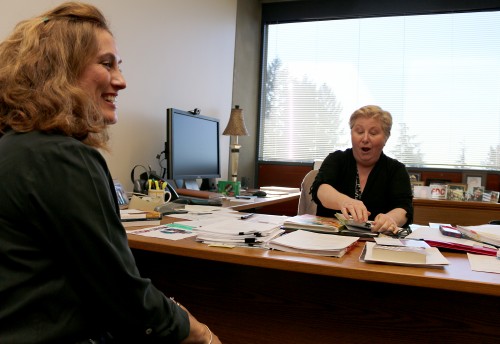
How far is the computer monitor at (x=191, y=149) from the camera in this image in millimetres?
2584

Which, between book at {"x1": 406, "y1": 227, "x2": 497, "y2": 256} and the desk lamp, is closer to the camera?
book at {"x1": 406, "y1": 227, "x2": 497, "y2": 256}

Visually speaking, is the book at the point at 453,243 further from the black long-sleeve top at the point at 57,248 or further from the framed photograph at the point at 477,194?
the framed photograph at the point at 477,194

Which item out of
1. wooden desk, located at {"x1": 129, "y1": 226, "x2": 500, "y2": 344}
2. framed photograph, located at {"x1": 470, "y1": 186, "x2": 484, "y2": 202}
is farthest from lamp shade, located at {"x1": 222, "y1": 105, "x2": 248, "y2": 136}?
wooden desk, located at {"x1": 129, "y1": 226, "x2": 500, "y2": 344}

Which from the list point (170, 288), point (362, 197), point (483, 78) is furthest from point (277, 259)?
point (483, 78)

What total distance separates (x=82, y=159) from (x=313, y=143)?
397 cm

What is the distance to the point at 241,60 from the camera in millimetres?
4352

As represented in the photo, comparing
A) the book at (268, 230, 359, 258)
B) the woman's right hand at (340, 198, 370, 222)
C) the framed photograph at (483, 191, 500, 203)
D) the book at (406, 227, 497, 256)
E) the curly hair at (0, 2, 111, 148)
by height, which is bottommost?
the framed photograph at (483, 191, 500, 203)

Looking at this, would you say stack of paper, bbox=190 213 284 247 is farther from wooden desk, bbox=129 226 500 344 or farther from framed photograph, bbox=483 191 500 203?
framed photograph, bbox=483 191 500 203

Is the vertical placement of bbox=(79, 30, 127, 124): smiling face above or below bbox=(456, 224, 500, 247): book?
above

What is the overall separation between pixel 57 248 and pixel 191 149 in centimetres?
217

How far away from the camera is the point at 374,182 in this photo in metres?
2.05

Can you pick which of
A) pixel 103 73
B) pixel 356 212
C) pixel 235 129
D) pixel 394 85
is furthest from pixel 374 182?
pixel 394 85

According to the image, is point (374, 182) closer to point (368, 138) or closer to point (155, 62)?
point (368, 138)

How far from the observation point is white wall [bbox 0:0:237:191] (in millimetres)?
2447
